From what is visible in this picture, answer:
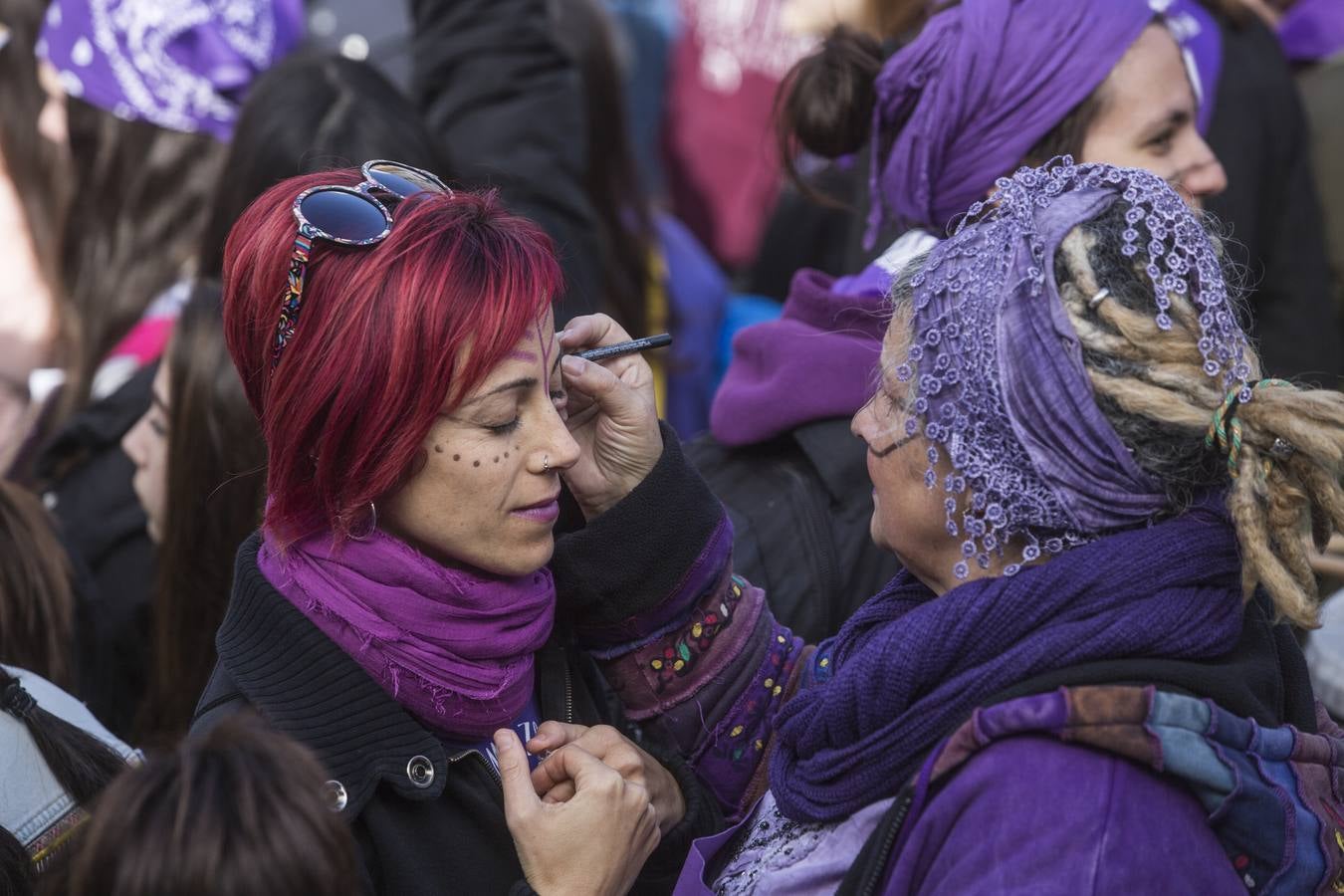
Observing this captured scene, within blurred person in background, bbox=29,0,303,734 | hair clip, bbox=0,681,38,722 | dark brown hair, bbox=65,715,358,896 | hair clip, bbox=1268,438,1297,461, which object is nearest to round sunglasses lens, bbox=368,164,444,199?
dark brown hair, bbox=65,715,358,896

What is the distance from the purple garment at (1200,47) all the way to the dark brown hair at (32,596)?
240 centimetres

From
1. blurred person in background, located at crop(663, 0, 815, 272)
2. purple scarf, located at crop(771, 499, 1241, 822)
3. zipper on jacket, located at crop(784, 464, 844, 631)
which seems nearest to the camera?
purple scarf, located at crop(771, 499, 1241, 822)

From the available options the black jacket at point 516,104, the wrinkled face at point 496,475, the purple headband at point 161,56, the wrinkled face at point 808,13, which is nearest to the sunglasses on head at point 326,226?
the wrinkled face at point 496,475

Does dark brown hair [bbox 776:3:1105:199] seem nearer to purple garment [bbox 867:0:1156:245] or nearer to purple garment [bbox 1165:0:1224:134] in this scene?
purple garment [bbox 867:0:1156:245]

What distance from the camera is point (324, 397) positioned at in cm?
187

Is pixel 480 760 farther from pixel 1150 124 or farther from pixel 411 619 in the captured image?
pixel 1150 124

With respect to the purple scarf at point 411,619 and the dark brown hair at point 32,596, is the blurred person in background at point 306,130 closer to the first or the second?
the dark brown hair at point 32,596

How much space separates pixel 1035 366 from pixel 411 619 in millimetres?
884

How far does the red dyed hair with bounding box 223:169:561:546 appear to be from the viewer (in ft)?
6.07

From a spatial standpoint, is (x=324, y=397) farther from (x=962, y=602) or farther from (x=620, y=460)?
(x=962, y=602)

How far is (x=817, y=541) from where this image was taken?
248 centimetres

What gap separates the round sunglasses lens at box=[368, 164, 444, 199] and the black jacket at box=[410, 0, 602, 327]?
170cm

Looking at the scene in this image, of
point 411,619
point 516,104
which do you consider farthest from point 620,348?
point 516,104

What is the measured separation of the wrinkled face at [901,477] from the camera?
1.87m
